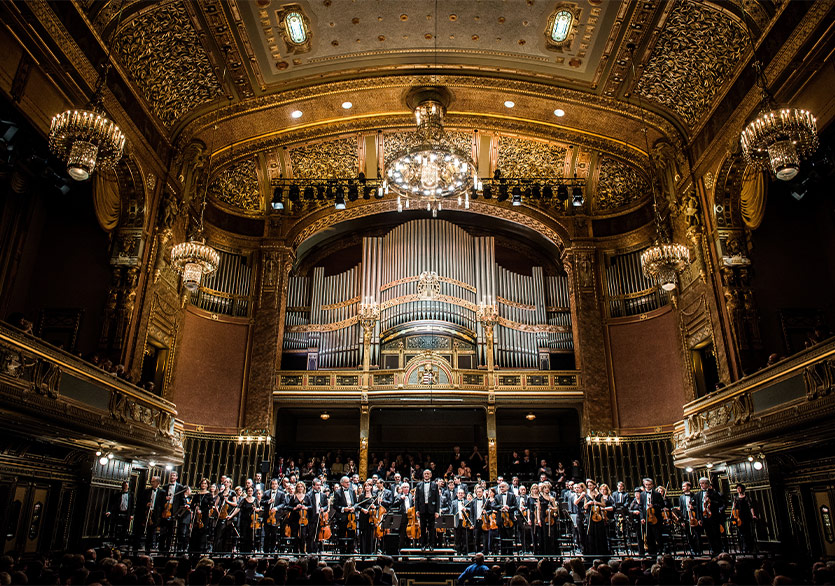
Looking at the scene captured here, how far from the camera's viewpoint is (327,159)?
49.4 feet

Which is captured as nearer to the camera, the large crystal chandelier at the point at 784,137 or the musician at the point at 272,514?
the large crystal chandelier at the point at 784,137

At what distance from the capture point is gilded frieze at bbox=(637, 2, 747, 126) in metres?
10.0

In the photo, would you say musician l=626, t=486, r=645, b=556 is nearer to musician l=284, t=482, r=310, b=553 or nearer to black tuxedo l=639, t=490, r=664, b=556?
black tuxedo l=639, t=490, r=664, b=556

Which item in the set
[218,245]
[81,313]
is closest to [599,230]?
[218,245]

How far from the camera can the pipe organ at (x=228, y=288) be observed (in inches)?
570

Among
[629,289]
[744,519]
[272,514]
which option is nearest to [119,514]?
[272,514]

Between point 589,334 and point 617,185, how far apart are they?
159 inches

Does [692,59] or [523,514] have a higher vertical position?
[692,59]

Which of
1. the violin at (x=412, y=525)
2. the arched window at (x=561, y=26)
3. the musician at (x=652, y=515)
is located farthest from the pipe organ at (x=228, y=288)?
the musician at (x=652, y=515)

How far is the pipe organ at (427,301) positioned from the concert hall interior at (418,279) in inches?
3.6

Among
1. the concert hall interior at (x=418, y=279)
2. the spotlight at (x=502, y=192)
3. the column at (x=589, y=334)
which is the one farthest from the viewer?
the column at (x=589, y=334)

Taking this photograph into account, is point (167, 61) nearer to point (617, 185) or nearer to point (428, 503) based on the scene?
point (428, 503)

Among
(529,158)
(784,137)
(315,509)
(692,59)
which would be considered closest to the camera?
(784,137)

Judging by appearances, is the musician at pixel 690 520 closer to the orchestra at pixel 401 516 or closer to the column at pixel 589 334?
the orchestra at pixel 401 516
